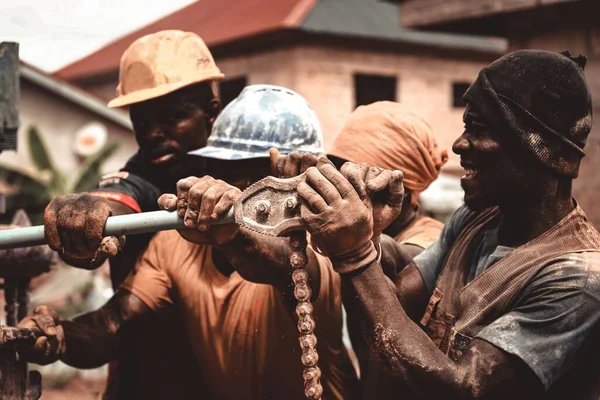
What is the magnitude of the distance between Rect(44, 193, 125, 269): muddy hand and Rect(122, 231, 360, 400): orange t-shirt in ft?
2.59

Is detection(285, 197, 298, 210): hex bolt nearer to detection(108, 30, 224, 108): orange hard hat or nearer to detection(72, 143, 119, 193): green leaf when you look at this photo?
detection(108, 30, 224, 108): orange hard hat

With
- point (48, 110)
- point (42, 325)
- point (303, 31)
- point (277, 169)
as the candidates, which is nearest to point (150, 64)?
point (42, 325)

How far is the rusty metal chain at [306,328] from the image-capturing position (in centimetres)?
285

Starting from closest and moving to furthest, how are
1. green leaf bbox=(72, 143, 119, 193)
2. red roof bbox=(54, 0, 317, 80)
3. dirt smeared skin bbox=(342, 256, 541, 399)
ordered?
1. dirt smeared skin bbox=(342, 256, 541, 399)
2. green leaf bbox=(72, 143, 119, 193)
3. red roof bbox=(54, 0, 317, 80)

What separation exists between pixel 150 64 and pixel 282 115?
1.01 metres

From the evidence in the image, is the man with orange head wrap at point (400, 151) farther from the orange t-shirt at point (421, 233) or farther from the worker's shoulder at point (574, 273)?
the worker's shoulder at point (574, 273)

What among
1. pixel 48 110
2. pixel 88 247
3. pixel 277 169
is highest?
pixel 277 169

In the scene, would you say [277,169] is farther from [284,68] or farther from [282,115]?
[284,68]

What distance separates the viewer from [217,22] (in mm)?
24500

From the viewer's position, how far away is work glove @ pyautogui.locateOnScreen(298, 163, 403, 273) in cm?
288

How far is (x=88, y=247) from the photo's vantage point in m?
3.47

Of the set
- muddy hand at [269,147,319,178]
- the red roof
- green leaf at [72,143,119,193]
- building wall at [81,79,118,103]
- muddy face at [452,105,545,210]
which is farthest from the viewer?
building wall at [81,79,118,103]

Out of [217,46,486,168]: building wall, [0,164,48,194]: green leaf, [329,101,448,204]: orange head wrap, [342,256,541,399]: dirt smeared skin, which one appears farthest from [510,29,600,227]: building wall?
[0,164,48,194]: green leaf

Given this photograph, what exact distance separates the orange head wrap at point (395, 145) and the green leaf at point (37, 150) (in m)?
17.4
